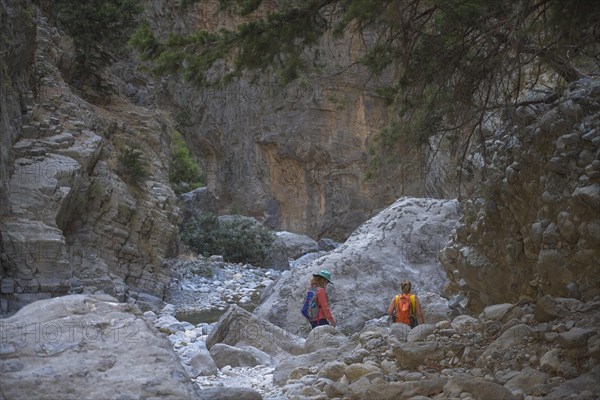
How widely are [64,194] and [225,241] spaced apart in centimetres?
1195

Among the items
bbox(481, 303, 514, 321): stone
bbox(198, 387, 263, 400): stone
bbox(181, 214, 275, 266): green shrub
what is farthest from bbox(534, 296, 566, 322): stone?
bbox(181, 214, 275, 266): green shrub

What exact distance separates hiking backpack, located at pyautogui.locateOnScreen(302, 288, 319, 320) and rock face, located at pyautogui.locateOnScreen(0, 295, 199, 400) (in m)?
3.97

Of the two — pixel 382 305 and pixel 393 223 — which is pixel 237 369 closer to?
pixel 382 305

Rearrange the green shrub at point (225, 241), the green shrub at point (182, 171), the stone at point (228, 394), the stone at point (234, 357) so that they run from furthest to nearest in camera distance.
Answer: the green shrub at point (182, 171) → the green shrub at point (225, 241) → the stone at point (234, 357) → the stone at point (228, 394)

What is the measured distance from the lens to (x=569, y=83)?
6305mm

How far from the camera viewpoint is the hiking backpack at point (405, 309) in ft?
25.1

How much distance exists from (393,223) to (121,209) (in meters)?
6.16

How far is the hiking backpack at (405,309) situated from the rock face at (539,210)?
0.63 meters

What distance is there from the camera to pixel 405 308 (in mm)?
7668

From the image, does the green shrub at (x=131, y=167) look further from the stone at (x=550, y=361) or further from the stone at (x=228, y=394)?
the stone at (x=550, y=361)

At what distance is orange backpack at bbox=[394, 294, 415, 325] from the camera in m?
7.64

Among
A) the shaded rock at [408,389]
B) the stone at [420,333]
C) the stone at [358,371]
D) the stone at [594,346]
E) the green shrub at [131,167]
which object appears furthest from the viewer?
the green shrub at [131,167]

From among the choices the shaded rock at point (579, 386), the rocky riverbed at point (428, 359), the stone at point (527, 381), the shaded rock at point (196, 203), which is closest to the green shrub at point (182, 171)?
the shaded rock at point (196, 203)

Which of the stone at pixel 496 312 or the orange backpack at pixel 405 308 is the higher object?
the orange backpack at pixel 405 308
